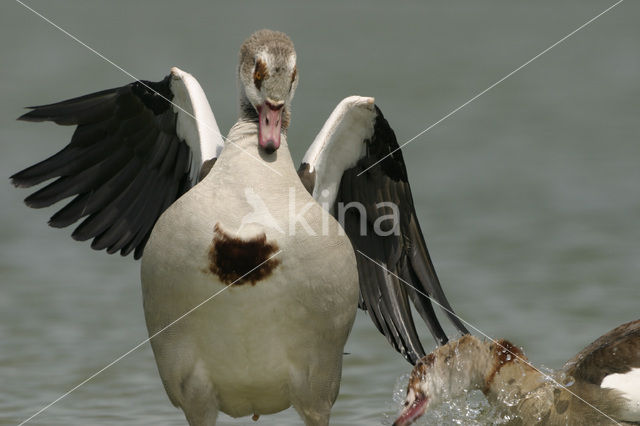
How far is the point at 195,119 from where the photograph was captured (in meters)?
7.90

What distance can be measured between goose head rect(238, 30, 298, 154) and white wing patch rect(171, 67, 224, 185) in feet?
2.09

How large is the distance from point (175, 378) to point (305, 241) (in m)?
1.12

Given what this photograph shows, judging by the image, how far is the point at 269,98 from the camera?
23.6 feet

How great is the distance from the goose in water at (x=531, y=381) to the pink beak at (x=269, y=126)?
189 cm

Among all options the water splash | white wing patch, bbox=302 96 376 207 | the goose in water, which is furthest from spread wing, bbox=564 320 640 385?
white wing patch, bbox=302 96 376 207

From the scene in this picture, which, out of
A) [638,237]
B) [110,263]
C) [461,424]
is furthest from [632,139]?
[461,424]

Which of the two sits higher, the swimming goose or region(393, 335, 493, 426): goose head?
the swimming goose

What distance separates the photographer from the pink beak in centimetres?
714

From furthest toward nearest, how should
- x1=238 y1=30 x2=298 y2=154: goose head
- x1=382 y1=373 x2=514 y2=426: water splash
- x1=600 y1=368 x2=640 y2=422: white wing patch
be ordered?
x1=382 y1=373 x2=514 y2=426: water splash < x1=600 y1=368 x2=640 y2=422: white wing patch < x1=238 y1=30 x2=298 y2=154: goose head

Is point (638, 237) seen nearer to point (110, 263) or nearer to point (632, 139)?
point (632, 139)

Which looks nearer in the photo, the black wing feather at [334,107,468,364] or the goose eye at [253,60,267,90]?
the goose eye at [253,60,267,90]

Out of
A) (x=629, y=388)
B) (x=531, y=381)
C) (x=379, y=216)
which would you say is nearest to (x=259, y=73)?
(x=379, y=216)

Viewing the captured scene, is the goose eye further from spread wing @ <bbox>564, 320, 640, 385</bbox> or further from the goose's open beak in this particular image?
spread wing @ <bbox>564, 320, 640, 385</bbox>

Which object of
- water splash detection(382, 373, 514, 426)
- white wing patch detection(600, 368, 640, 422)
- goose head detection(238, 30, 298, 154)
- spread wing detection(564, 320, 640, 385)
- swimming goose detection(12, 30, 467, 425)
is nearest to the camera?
swimming goose detection(12, 30, 467, 425)
